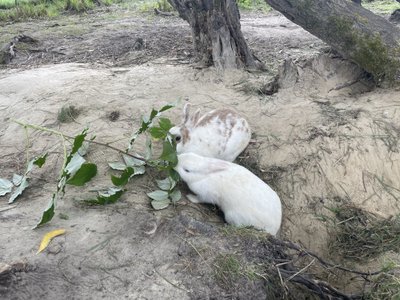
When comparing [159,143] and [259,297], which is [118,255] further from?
[159,143]

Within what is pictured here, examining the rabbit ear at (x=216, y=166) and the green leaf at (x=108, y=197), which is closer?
the green leaf at (x=108, y=197)

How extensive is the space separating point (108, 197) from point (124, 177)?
24cm

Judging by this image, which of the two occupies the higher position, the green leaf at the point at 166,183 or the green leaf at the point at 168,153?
the green leaf at the point at 168,153

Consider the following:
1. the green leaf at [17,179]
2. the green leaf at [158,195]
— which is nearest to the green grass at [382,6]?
the green leaf at [158,195]

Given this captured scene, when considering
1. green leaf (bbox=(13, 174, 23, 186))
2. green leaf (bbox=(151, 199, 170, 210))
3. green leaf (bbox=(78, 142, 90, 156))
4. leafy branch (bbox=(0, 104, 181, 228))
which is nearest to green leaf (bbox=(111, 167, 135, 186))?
leafy branch (bbox=(0, 104, 181, 228))

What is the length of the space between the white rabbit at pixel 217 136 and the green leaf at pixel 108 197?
1052 mm

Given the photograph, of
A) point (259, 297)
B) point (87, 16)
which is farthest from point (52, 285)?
point (87, 16)

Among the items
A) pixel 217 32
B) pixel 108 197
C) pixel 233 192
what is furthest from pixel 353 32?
pixel 108 197

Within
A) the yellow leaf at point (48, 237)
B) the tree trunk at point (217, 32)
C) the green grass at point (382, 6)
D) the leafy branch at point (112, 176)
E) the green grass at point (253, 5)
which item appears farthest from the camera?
the green grass at point (253, 5)

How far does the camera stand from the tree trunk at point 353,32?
514 cm

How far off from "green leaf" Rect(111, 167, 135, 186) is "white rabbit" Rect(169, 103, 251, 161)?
836 millimetres

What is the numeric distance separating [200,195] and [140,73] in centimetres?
267

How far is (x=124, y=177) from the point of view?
Answer: 3.83 m

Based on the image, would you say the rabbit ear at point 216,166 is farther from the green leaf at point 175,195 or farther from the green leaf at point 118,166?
the green leaf at point 118,166
